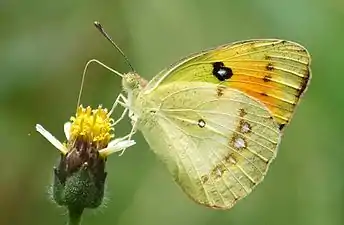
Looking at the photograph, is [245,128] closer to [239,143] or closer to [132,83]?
[239,143]

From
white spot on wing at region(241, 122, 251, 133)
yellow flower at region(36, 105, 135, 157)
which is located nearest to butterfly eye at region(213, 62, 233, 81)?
white spot on wing at region(241, 122, 251, 133)

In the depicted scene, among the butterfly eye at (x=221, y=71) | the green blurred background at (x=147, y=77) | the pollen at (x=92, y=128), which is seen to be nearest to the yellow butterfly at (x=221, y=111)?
the butterfly eye at (x=221, y=71)

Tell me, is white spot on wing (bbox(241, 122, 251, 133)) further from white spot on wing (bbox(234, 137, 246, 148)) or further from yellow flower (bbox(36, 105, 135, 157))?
yellow flower (bbox(36, 105, 135, 157))

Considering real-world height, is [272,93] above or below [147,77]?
below

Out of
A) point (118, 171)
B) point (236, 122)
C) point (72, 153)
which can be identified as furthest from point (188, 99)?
point (118, 171)

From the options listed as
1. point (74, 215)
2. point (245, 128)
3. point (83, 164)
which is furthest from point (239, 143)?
point (74, 215)

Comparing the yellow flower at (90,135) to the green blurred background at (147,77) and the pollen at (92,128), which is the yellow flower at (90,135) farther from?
the green blurred background at (147,77)
